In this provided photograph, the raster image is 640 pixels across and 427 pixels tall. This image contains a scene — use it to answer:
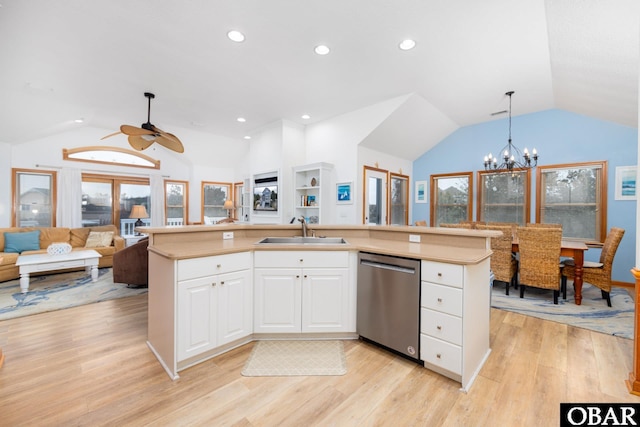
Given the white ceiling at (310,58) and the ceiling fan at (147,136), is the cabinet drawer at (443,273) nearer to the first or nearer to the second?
the white ceiling at (310,58)

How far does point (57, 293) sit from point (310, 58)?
15.7 feet

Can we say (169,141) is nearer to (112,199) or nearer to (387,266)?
(112,199)

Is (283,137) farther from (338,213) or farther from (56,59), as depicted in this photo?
(56,59)

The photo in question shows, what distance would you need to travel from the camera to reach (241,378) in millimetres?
1959

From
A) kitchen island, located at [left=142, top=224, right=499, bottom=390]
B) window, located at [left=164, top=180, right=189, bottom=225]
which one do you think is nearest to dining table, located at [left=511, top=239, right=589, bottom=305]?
kitchen island, located at [left=142, top=224, right=499, bottom=390]

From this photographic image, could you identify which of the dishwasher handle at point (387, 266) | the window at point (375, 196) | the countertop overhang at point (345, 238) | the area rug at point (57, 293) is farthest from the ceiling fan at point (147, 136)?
the dishwasher handle at point (387, 266)

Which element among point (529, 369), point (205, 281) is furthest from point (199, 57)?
point (529, 369)

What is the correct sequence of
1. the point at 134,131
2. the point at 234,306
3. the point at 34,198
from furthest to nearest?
the point at 34,198 → the point at 134,131 → the point at 234,306

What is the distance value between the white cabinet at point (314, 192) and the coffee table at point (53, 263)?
141 inches

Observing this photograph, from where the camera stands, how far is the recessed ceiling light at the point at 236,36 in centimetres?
265

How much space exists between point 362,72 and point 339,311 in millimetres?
2978

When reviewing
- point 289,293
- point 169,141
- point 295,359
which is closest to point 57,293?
point 169,141

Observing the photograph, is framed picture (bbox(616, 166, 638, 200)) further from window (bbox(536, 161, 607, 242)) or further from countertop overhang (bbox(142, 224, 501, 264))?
countertop overhang (bbox(142, 224, 501, 264))

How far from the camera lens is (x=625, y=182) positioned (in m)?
4.39
